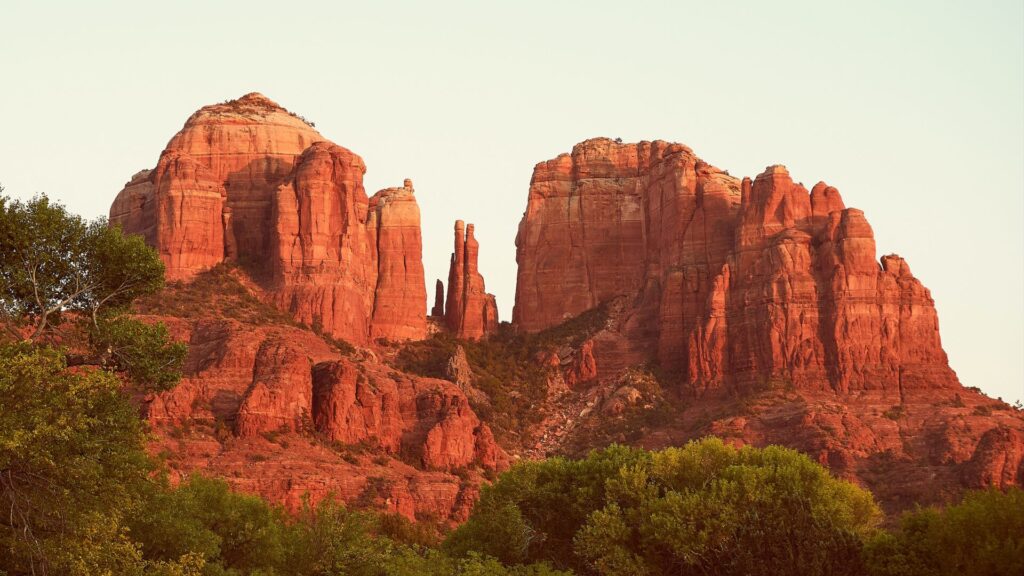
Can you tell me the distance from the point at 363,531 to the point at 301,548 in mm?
3102

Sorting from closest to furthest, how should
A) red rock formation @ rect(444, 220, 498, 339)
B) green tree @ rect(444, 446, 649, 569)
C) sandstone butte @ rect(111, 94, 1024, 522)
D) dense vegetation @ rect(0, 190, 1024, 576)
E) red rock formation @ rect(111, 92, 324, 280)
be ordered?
1. dense vegetation @ rect(0, 190, 1024, 576)
2. green tree @ rect(444, 446, 649, 569)
3. sandstone butte @ rect(111, 94, 1024, 522)
4. red rock formation @ rect(111, 92, 324, 280)
5. red rock formation @ rect(444, 220, 498, 339)

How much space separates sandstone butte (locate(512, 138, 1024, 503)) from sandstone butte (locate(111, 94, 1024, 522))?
23 centimetres

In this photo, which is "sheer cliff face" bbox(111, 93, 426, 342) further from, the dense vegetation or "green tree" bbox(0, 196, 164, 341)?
"green tree" bbox(0, 196, 164, 341)

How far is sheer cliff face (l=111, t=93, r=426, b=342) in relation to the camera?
5394 inches

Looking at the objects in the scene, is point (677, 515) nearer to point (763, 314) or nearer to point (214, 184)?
point (763, 314)

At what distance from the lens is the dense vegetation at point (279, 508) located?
49938mm

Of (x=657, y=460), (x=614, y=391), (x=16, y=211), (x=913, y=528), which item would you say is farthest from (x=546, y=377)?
(x=16, y=211)

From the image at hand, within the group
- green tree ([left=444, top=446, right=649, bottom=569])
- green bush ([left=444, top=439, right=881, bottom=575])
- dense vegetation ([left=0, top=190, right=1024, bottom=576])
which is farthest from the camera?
green tree ([left=444, top=446, right=649, bottom=569])

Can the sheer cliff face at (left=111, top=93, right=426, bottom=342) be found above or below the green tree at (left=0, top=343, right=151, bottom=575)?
above

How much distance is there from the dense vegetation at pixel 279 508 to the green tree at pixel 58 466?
70 millimetres

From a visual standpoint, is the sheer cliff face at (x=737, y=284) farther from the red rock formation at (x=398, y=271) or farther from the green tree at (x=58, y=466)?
the green tree at (x=58, y=466)

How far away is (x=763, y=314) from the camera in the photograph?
136000 mm

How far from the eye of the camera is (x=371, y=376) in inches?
4813

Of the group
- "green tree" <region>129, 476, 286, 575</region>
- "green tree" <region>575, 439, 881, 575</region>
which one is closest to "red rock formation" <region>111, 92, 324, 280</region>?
"green tree" <region>129, 476, 286, 575</region>
